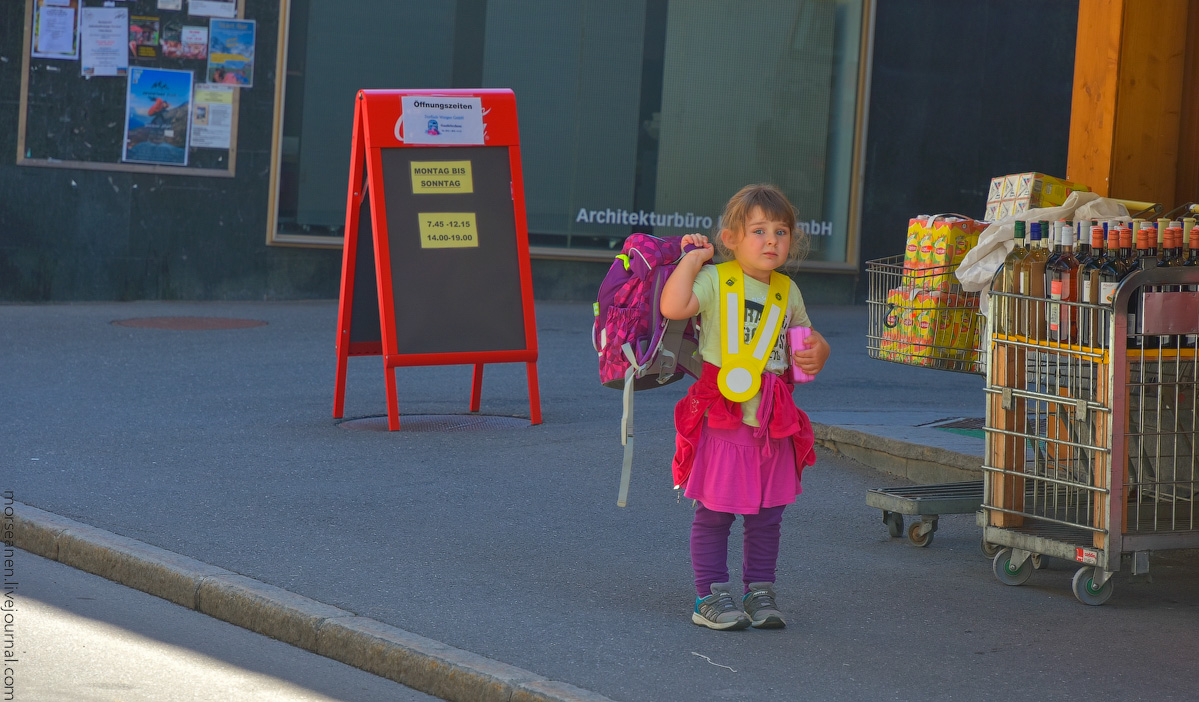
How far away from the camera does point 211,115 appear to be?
14.2 metres

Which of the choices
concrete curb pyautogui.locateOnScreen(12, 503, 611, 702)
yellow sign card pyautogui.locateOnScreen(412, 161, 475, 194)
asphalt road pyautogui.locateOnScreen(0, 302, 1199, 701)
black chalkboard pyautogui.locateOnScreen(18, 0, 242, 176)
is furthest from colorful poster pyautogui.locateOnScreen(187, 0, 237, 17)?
concrete curb pyautogui.locateOnScreen(12, 503, 611, 702)

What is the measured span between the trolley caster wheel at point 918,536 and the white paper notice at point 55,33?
1016 cm

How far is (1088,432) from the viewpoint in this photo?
548 centimetres

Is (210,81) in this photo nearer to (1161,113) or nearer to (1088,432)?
(1161,113)

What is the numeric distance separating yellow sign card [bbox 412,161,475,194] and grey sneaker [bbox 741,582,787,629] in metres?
4.35

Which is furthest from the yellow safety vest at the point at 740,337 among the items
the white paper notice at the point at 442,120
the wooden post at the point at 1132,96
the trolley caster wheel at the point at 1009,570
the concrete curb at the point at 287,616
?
the white paper notice at the point at 442,120

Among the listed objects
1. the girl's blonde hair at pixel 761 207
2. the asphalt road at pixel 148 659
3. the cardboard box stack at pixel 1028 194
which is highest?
the cardboard box stack at pixel 1028 194

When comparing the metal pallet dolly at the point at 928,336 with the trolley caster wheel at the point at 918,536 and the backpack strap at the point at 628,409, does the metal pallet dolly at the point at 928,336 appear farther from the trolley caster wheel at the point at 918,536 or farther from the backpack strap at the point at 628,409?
the backpack strap at the point at 628,409

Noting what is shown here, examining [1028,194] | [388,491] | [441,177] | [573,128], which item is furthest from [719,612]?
[573,128]

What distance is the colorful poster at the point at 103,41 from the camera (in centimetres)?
1370

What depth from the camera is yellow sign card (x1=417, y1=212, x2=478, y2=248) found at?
28.8 ft

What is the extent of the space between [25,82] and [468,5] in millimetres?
4245

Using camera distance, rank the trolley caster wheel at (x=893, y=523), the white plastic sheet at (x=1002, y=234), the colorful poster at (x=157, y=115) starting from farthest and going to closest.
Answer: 1. the colorful poster at (x=157, y=115)
2. the trolley caster wheel at (x=893, y=523)
3. the white plastic sheet at (x=1002, y=234)

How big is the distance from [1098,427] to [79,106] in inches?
436
